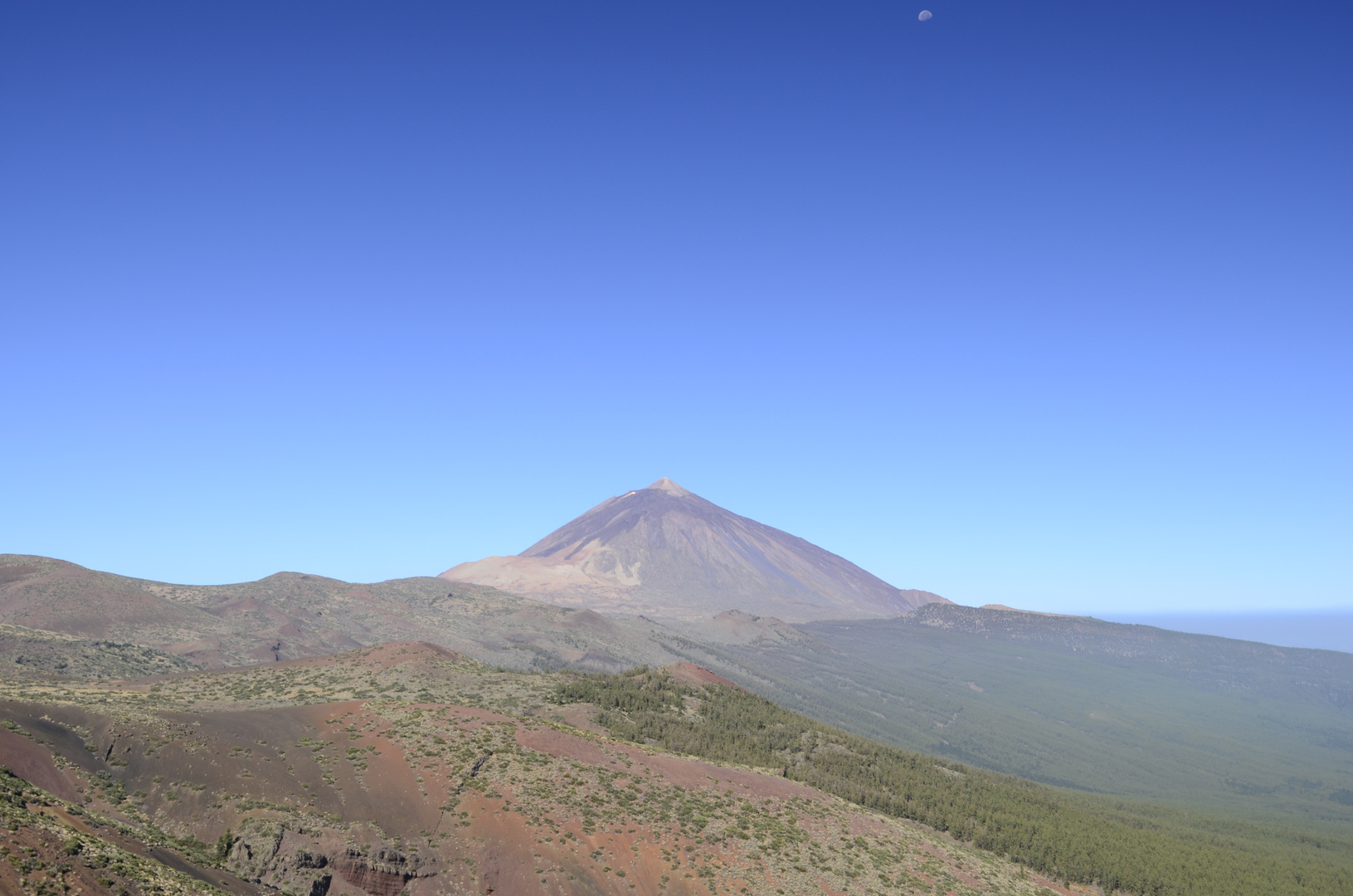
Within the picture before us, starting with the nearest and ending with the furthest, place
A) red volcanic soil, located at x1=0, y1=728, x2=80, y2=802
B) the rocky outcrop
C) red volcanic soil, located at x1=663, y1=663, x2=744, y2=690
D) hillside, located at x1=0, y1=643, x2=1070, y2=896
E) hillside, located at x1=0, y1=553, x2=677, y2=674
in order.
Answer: hillside, located at x1=0, y1=643, x2=1070, y2=896 < red volcanic soil, located at x1=0, y1=728, x2=80, y2=802 < the rocky outcrop < red volcanic soil, located at x1=663, y1=663, x2=744, y2=690 < hillside, located at x1=0, y1=553, x2=677, y2=674

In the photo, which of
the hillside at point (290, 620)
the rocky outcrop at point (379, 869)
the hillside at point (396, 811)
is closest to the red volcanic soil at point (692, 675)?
the hillside at point (396, 811)

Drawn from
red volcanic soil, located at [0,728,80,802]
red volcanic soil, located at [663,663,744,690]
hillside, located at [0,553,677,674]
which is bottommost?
hillside, located at [0,553,677,674]

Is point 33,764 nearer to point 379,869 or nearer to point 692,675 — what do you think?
point 379,869

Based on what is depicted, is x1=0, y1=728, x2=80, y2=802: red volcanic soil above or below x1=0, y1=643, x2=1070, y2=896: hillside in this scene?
above

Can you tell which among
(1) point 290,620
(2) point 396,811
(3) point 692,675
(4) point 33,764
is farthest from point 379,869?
(1) point 290,620

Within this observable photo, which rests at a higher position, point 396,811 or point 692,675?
point 692,675

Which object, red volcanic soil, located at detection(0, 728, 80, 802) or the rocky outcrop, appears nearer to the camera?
red volcanic soil, located at detection(0, 728, 80, 802)

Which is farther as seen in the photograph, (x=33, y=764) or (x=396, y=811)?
(x=396, y=811)

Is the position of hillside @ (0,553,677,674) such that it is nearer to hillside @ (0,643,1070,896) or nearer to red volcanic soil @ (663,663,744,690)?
hillside @ (0,643,1070,896)

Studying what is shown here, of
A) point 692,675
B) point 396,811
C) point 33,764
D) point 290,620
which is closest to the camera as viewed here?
point 33,764

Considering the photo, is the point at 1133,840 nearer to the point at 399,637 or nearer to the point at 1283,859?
the point at 1283,859

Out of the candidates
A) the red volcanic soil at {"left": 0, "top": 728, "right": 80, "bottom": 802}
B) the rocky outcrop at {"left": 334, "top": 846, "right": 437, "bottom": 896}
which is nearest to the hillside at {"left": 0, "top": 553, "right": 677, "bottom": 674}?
the red volcanic soil at {"left": 0, "top": 728, "right": 80, "bottom": 802}

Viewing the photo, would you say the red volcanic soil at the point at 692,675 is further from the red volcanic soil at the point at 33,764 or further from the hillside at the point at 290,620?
the red volcanic soil at the point at 33,764
